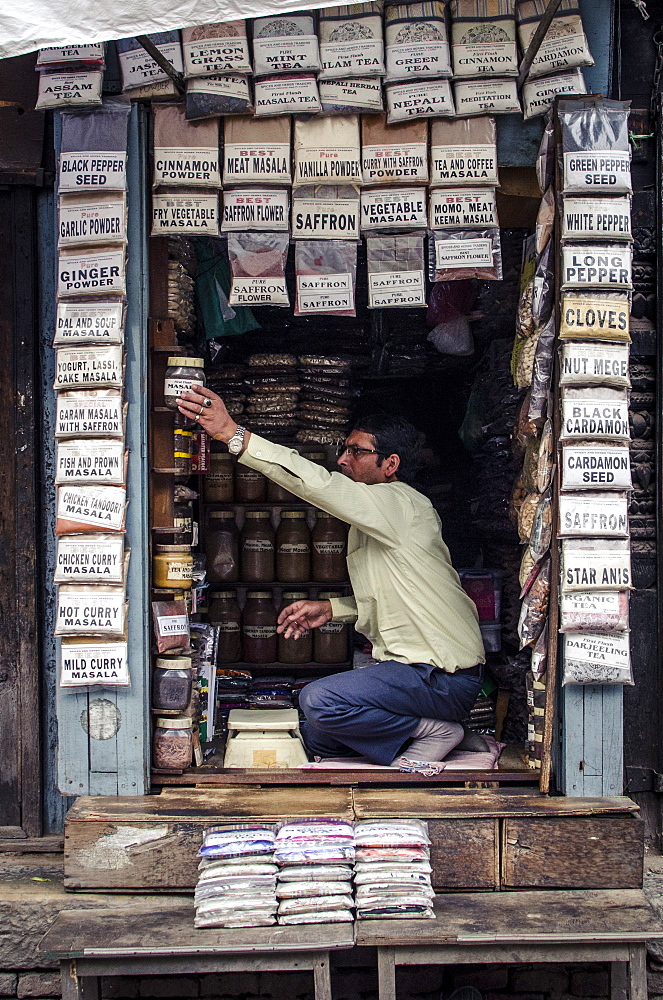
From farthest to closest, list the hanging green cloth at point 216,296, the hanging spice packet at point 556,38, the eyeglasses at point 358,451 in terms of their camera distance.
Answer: the hanging green cloth at point 216,296
the eyeglasses at point 358,451
the hanging spice packet at point 556,38

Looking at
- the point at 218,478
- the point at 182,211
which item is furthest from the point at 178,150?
the point at 218,478

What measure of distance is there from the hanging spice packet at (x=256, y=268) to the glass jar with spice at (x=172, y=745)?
174cm

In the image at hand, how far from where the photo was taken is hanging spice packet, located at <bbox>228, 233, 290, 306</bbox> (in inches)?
136

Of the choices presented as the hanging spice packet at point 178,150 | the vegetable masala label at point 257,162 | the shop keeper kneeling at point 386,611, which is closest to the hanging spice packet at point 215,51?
the hanging spice packet at point 178,150

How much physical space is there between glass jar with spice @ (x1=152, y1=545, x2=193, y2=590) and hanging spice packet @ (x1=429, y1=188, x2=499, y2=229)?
173cm

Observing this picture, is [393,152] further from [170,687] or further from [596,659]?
[170,687]

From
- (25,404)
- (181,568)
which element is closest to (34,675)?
(181,568)

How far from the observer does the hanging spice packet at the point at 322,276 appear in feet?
11.4

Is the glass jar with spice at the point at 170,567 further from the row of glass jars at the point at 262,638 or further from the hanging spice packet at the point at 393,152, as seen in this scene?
the hanging spice packet at the point at 393,152

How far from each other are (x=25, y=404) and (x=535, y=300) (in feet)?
7.25

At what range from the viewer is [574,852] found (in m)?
3.15


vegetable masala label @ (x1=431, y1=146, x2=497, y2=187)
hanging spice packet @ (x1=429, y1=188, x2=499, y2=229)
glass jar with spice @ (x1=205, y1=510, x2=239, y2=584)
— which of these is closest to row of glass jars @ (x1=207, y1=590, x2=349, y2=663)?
glass jar with spice @ (x1=205, y1=510, x2=239, y2=584)

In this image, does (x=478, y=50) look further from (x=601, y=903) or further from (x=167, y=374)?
(x=601, y=903)

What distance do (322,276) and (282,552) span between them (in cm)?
182
